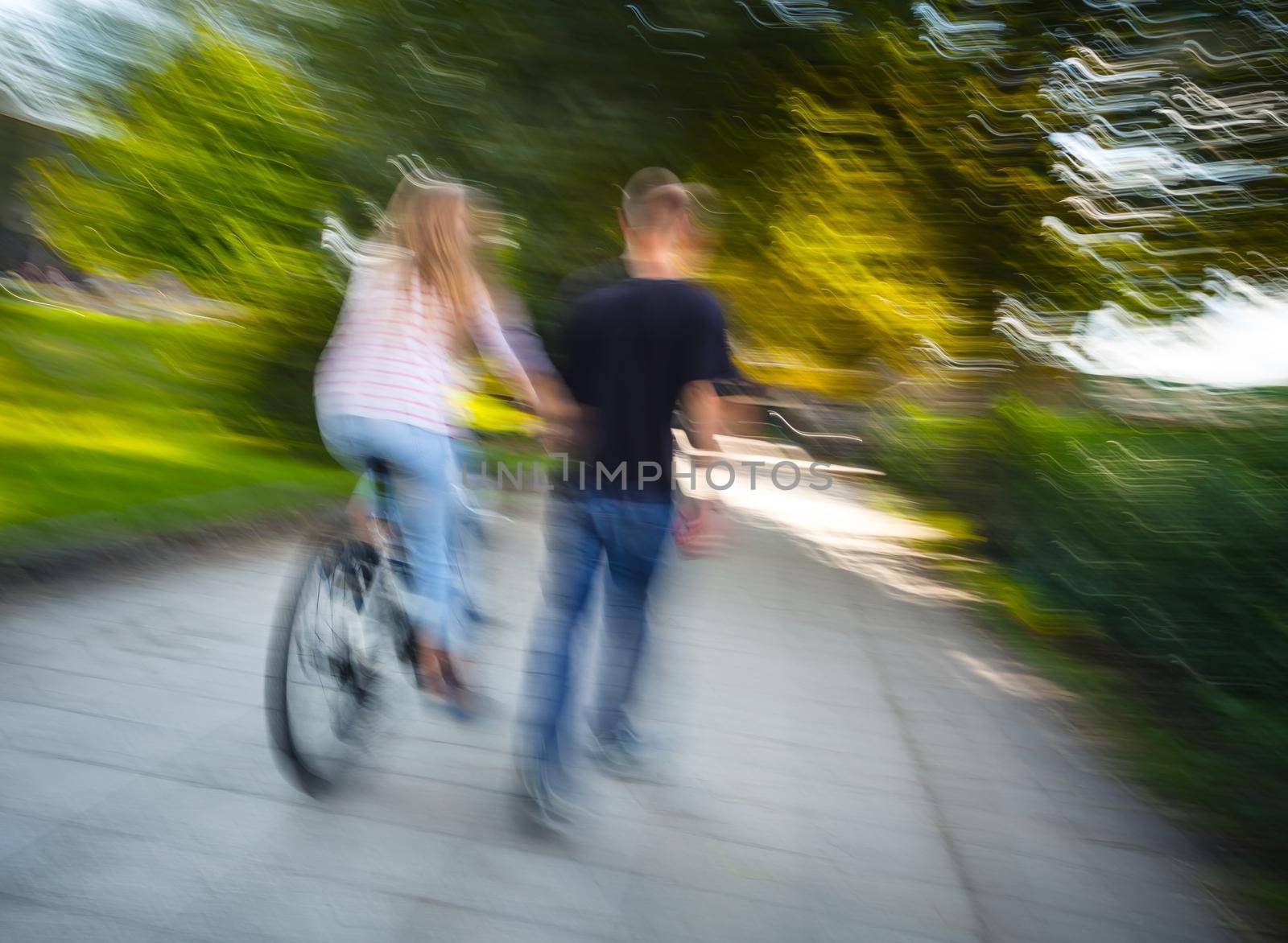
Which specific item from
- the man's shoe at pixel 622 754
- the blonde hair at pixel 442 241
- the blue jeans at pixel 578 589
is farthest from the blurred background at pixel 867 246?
the blonde hair at pixel 442 241

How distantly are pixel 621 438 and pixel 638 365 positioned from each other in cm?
24

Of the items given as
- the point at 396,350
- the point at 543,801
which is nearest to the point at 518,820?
the point at 543,801

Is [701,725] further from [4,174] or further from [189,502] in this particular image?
[4,174]

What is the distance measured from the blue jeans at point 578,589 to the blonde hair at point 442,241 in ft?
2.38

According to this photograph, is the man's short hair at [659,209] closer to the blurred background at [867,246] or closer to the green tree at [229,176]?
the blurred background at [867,246]

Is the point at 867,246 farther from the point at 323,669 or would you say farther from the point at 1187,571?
the point at 323,669

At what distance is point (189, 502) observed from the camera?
25.6 feet

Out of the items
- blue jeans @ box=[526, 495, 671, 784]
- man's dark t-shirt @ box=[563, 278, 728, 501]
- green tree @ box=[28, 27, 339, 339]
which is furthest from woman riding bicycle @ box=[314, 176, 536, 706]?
green tree @ box=[28, 27, 339, 339]

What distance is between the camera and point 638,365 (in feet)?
12.0

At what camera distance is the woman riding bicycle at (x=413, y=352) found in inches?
144

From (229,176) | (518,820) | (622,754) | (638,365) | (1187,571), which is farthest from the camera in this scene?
(229,176)

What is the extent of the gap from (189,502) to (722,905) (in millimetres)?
5533

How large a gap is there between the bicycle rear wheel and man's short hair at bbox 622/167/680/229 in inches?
55.4

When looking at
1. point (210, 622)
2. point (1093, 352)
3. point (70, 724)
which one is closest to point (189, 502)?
point (210, 622)
